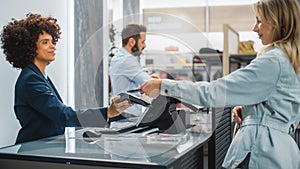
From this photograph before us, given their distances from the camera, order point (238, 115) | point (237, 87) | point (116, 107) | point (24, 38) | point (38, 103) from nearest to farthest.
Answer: point (237, 87)
point (238, 115)
point (116, 107)
point (38, 103)
point (24, 38)

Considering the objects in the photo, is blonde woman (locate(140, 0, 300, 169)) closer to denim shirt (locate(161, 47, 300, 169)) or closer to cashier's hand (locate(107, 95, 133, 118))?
denim shirt (locate(161, 47, 300, 169))

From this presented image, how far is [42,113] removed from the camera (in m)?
1.67

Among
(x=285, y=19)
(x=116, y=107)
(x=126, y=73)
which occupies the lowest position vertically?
(x=116, y=107)

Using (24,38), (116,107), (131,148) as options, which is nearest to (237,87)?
(131,148)

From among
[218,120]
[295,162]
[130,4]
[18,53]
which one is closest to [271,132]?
[295,162]

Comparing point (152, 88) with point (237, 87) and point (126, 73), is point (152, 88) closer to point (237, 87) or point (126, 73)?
point (237, 87)

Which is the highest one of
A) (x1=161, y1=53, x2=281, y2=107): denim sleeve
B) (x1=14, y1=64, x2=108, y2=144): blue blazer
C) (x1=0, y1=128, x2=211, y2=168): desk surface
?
(x1=161, y1=53, x2=281, y2=107): denim sleeve

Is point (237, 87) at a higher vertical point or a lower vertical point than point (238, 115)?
higher

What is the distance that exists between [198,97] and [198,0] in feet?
16.6

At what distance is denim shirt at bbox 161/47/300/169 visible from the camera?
1.20m

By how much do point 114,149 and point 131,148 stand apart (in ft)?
0.18

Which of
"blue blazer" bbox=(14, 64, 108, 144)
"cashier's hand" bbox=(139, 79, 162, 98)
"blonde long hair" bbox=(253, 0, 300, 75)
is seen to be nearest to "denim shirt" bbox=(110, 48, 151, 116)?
"blue blazer" bbox=(14, 64, 108, 144)

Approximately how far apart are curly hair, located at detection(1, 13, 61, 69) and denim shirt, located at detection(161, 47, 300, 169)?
0.97 meters

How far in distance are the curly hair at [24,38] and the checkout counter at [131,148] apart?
21.0 inches
